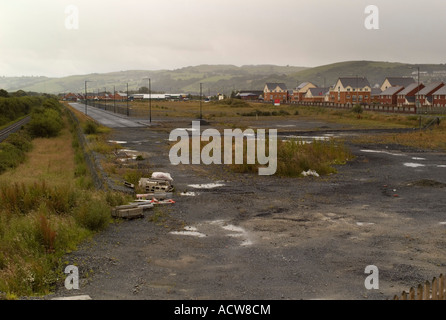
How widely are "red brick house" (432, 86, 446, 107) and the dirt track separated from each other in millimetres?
90601

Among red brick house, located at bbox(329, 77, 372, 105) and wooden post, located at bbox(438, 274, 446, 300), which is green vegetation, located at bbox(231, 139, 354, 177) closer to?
wooden post, located at bbox(438, 274, 446, 300)

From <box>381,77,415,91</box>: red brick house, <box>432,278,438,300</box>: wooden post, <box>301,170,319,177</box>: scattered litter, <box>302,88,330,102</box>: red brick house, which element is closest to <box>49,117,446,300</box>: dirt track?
<box>301,170,319,177</box>: scattered litter

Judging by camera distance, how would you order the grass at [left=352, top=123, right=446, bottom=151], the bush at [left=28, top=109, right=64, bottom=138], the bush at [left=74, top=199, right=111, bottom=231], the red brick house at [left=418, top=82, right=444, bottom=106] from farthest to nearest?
1. the red brick house at [left=418, top=82, right=444, bottom=106]
2. the bush at [left=28, top=109, right=64, bottom=138]
3. the grass at [left=352, top=123, right=446, bottom=151]
4. the bush at [left=74, top=199, right=111, bottom=231]

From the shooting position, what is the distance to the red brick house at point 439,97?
103938 millimetres

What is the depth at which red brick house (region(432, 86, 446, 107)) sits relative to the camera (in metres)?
104

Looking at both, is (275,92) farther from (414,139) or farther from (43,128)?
(414,139)

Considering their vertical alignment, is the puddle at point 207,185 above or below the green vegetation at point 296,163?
below

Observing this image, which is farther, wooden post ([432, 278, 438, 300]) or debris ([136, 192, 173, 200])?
debris ([136, 192, 173, 200])

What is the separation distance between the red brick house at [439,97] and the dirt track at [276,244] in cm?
9060

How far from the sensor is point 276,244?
1395 cm

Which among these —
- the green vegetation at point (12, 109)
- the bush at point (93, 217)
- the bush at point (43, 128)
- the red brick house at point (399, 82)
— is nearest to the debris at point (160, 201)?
the bush at point (93, 217)

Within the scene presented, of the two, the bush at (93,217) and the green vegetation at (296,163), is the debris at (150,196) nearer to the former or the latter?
the bush at (93,217)

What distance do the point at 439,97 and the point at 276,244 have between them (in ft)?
351

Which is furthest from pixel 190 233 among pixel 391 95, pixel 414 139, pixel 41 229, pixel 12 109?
pixel 391 95
